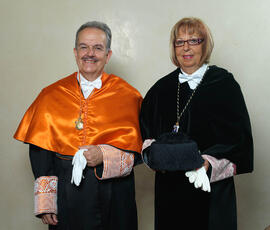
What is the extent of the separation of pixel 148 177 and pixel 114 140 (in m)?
1.71

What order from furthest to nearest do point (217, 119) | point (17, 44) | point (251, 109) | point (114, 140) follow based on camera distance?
1. point (17, 44)
2. point (251, 109)
3. point (114, 140)
4. point (217, 119)

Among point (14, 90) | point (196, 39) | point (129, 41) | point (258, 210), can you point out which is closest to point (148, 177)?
point (258, 210)

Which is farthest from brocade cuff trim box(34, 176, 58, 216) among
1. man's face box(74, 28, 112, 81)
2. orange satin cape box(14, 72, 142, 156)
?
man's face box(74, 28, 112, 81)

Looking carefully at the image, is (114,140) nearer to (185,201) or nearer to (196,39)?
(185,201)

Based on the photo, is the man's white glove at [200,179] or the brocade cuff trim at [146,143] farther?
the brocade cuff trim at [146,143]

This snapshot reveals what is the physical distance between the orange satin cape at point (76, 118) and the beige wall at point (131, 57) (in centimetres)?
137

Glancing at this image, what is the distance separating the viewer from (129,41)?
4.40 m

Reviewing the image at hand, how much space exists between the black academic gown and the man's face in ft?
2.47

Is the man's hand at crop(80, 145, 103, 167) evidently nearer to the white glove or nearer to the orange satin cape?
the white glove

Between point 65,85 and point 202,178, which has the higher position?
point 65,85

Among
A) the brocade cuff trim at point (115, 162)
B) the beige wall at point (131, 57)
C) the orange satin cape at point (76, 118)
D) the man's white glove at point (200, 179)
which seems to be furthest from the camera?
the beige wall at point (131, 57)

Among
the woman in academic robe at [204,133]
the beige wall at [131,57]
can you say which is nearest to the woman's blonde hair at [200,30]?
the woman in academic robe at [204,133]

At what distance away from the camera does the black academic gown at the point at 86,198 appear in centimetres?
279

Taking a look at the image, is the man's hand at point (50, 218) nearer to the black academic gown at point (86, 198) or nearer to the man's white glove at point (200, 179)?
the black academic gown at point (86, 198)
